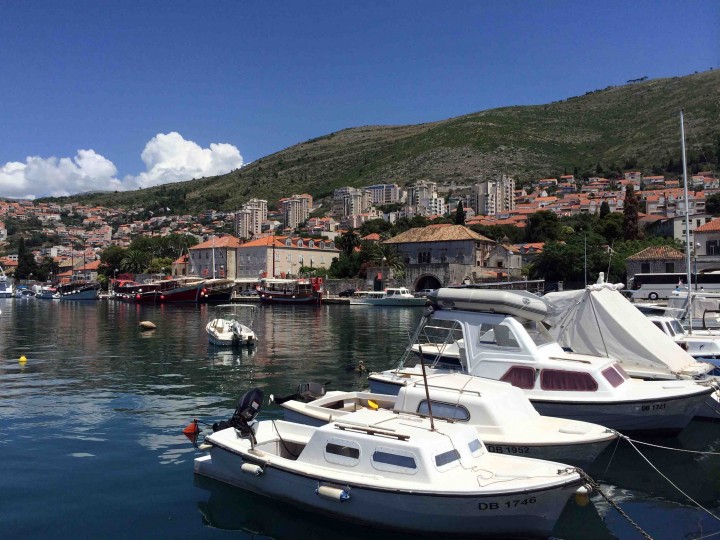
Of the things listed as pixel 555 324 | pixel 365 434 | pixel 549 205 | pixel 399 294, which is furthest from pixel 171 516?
pixel 549 205

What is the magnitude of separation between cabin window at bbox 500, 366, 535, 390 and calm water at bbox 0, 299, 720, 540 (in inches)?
99.9

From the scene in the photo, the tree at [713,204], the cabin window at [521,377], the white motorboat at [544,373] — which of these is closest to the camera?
the white motorboat at [544,373]

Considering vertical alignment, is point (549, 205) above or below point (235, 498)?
above

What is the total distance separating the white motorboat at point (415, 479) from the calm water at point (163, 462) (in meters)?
0.60

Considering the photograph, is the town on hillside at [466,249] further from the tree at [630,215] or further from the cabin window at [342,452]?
the cabin window at [342,452]

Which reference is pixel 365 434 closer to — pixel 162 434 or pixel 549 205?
pixel 162 434

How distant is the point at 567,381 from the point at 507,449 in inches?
168

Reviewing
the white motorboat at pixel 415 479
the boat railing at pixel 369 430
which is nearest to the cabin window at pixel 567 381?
the white motorboat at pixel 415 479

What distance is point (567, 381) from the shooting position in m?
16.0

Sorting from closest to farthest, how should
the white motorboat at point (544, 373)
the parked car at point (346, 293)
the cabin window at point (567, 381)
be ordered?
the white motorboat at point (544, 373) → the cabin window at point (567, 381) → the parked car at point (346, 293)

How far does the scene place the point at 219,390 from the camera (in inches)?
915

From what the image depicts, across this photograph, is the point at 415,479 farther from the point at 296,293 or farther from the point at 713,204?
the point at 713,204

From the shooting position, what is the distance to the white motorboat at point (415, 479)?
9969mm

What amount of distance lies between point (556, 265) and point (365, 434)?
2864 inches
